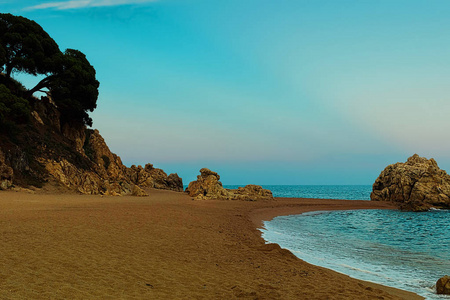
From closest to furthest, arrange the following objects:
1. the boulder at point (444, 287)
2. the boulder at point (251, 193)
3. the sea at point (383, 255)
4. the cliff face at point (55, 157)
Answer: the boulder at point (444, 287) < the sea at point (383, 255) < the cliff face at point (55, 157) < the boulder at point (251, 193)

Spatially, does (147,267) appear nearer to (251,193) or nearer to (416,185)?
(251,193)

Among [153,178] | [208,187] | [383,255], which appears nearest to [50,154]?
[208,187]

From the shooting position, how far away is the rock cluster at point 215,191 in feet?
156

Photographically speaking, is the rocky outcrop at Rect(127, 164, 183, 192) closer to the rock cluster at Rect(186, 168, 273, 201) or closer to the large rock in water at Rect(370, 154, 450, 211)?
the rock cluster at Rect(186, 168, 273, 201)

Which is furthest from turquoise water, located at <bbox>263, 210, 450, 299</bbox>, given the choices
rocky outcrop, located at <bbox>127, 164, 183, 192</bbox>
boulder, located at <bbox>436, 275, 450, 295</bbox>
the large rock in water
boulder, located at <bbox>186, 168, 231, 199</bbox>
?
rocky outcrop, located at <bbox>127, 164, 183, 192</bbox>

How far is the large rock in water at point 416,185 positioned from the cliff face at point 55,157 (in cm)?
5174

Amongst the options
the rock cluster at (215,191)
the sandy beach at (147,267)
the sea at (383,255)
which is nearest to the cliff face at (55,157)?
the rock cluster at (215,191)

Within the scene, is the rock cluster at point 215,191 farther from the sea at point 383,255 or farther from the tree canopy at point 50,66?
the sea at point 383,255

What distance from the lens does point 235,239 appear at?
1509cm

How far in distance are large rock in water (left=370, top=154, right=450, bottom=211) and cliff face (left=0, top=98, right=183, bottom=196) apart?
5174 cm

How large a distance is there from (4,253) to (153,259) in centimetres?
457

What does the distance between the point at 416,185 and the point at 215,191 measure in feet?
133

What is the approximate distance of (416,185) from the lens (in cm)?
5706

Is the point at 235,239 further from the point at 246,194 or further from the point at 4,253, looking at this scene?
the point at 246,194
